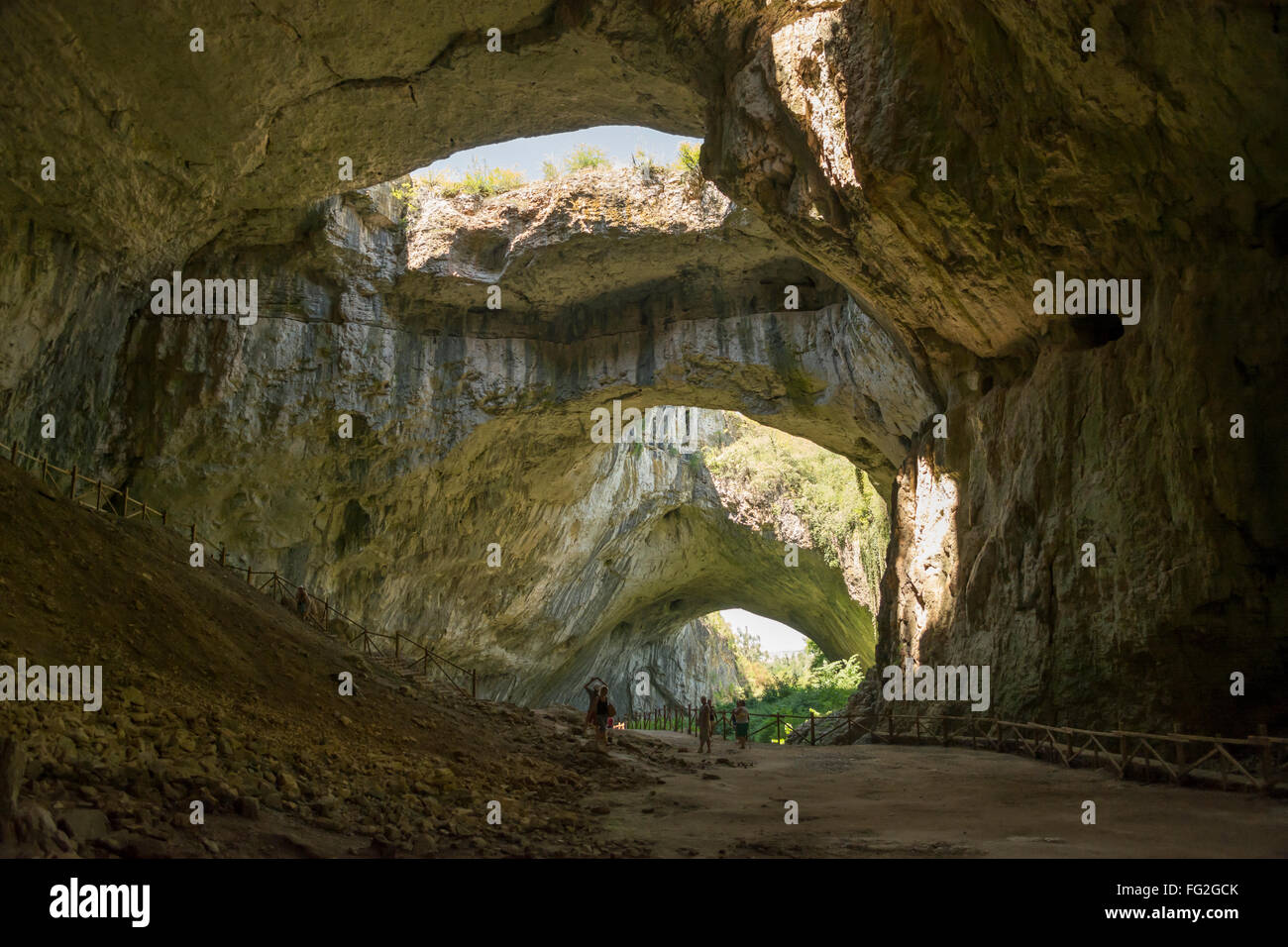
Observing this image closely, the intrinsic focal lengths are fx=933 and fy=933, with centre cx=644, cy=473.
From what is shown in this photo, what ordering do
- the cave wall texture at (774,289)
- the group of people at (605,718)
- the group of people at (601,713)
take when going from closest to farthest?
the cave wall texture at (774,289) → the group of people at (601,713) → the group of people at (605,718)

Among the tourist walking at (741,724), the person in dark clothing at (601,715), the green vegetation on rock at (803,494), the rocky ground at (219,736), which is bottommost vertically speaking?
the tourist walking at (741,724)

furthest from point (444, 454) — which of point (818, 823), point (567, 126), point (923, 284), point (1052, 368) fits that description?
point (818, 823)

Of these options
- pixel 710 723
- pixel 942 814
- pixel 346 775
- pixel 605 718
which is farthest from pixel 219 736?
pixel 710 723

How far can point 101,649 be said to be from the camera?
9.77 meters

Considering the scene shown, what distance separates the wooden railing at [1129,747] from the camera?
8.69m

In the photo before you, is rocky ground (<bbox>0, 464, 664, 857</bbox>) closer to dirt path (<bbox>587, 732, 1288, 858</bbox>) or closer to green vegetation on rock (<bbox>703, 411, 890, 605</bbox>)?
dirt path (<bbox>587, 732, 1288, 858</bbox>)

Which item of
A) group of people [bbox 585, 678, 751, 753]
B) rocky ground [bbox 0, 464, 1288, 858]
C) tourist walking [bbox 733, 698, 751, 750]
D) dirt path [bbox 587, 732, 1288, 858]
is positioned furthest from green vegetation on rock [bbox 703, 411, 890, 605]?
dirt path [bbox 587, 732, 1288, 858]

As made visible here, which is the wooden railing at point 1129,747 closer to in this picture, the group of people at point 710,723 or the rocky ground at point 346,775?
the rocky ground at point 346,775

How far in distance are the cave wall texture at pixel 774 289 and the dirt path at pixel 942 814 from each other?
213cm

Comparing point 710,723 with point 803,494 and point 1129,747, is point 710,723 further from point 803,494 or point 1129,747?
point 803,494

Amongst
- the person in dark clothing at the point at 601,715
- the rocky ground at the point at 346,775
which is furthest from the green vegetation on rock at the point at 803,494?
the person in dark clothing at the point at 601,715

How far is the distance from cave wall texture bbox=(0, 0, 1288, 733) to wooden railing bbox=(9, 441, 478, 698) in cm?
72

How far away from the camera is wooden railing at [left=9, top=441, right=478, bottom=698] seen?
15773 mm

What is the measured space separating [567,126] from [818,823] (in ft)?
47.4
